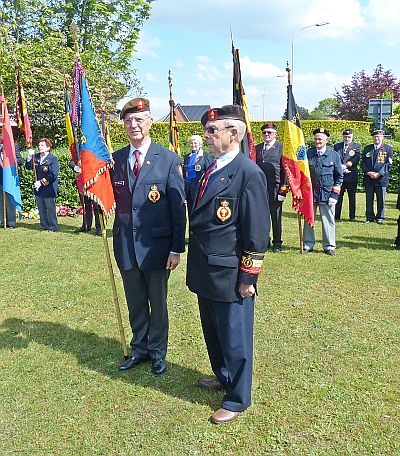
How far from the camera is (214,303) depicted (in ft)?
11.0

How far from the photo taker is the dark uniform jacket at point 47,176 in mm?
9945

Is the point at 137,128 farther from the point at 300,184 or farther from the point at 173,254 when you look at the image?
the point at 300,184

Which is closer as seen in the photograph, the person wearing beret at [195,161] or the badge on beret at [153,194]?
→ the badge on beret at [153,194]

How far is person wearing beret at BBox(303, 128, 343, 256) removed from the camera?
778cm

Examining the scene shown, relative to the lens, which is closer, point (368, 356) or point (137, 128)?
point (137, 128)

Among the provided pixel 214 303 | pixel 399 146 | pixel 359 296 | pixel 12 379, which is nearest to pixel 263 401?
pixel 214 303

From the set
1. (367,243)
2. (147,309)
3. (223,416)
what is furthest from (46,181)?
(223,416)

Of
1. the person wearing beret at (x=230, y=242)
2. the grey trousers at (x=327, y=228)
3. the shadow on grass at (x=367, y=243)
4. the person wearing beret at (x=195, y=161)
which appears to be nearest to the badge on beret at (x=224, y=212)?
the person wearing beret at (x=230, y=242)

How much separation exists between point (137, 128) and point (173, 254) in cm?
103

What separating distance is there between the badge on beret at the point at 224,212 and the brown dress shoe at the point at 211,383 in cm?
145

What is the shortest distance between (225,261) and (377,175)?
8.75 m

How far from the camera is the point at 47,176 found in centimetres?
995

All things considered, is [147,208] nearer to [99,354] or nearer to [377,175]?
[99,354]

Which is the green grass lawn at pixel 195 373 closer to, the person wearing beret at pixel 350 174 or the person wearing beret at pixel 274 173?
the person wearing beret at pixel 274 173
